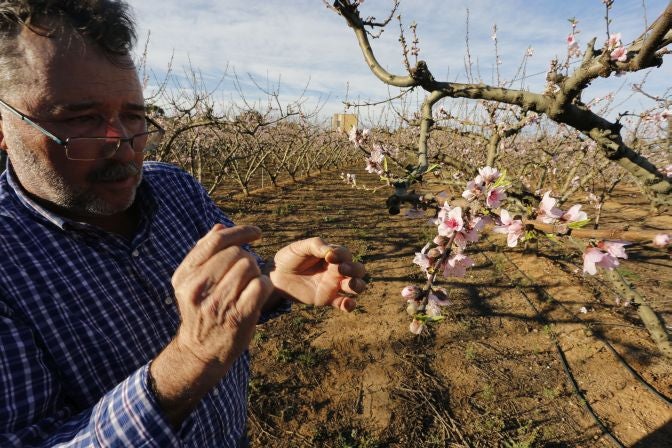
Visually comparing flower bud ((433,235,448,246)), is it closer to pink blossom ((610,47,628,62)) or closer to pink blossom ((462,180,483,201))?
pink blossom ((462,180,483,201))

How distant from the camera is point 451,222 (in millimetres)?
1595

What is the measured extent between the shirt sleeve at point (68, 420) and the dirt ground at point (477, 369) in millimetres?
2346

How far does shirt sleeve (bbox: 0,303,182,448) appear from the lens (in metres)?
0.76

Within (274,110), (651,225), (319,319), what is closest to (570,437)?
(319,319)

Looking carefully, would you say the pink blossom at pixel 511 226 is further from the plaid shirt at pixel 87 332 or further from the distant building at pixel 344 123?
the distant building at pixel 344 123

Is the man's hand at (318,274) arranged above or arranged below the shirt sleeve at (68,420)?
above

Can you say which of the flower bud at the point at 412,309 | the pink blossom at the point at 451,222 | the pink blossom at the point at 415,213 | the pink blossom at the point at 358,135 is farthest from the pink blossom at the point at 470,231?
the pink blossom at the point at 358,135

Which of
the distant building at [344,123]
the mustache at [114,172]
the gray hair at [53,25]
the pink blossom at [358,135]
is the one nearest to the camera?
the gray hair at [53,25]

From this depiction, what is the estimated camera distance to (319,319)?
14.2 ft

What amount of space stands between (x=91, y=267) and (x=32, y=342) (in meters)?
0.26

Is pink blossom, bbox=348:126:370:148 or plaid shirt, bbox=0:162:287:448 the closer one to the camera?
plaid shirt, bbox=0:162:287:448

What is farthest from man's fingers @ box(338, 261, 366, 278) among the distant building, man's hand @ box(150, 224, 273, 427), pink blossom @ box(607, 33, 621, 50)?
the distant building

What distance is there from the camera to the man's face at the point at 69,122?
3.37ft

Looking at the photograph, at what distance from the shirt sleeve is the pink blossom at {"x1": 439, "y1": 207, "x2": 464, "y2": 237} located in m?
1.25
